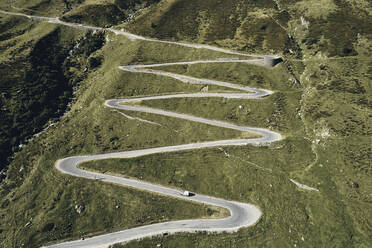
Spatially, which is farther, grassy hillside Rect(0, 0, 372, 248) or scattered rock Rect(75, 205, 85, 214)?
scattered rock Rect(75, 205, 85, 214)

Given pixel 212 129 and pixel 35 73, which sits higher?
pixel 35 73

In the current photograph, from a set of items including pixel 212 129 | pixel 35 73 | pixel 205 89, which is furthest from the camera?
pixel 35 73

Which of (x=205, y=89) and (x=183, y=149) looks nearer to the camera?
(x=183, y=149)

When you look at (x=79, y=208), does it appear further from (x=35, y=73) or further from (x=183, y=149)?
(x=35, y=73)

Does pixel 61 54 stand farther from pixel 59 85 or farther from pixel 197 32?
pixel 197 32

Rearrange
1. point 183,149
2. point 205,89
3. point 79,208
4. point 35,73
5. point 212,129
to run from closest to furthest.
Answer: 1. point 79,208
2. point 183,149
3. point 212,129
4. point 205,89
5. point 35,73

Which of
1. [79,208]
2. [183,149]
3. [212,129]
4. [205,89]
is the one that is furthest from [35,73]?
[212,129]

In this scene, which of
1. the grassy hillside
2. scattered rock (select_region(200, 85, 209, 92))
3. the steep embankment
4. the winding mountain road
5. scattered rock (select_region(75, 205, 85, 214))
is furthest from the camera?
scattered rock (select_region(200, 85, 209, 92))

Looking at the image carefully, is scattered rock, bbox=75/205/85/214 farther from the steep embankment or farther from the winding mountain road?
the steep embankment

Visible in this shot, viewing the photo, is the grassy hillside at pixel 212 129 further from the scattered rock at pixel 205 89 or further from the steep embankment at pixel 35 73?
the scattered rock at pixel 205 89

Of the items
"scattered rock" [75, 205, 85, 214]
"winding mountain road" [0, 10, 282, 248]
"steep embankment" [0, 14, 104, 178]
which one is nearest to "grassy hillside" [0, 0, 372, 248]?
"scattered rock" [75, 205, 85, 214]
